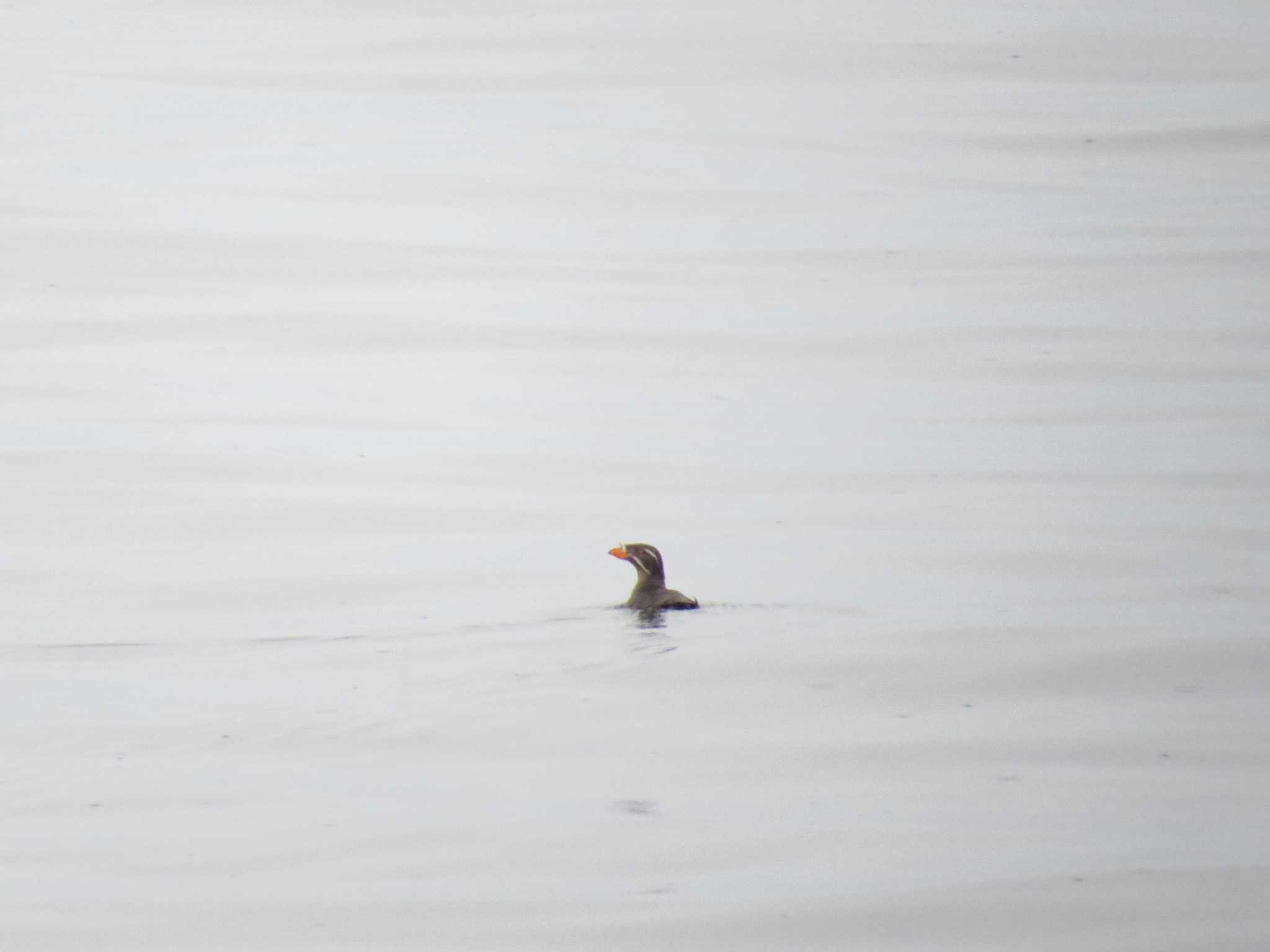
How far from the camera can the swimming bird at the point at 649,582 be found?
994cm

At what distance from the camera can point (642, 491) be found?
13.2 meters

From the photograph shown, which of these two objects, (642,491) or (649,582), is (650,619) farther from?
(642,491)

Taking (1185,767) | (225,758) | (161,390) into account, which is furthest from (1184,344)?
(225,758)

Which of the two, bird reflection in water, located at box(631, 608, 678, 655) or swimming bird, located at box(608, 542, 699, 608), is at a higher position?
swimming bird, located at box(608, 542, 699, 608)

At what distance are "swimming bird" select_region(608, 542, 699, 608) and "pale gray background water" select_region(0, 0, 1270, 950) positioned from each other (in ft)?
0.50

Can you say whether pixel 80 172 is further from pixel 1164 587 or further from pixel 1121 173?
pixel 1164 587

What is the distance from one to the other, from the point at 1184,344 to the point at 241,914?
1223 cm

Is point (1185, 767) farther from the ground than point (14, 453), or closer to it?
closer to it

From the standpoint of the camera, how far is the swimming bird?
994cm

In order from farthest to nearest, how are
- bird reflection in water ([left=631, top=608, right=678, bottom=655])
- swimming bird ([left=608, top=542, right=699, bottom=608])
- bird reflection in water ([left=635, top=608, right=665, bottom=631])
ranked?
1. swimming bird ([left=608, top=542, right=699, bottom=608])
2. bird reflection in water ([left=635, top=608, right=665, bottom=631])
3. bird reflection in water ([left=631, top=608, right=678, bottom=655])

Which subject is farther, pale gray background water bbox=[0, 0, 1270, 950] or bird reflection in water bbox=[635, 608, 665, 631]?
bird reflection in water bbox=[635, 608, 665, 631]

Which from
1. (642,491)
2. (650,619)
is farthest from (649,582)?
(642,491)

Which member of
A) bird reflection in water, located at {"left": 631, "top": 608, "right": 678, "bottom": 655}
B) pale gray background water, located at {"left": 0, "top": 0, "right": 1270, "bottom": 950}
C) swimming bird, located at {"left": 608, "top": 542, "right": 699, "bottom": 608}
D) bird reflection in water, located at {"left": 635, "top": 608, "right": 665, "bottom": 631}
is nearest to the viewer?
pale gray background water, located at {"left": 0, "top": 0, "right": 1270, "bottom": 950}

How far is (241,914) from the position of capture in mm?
5668
